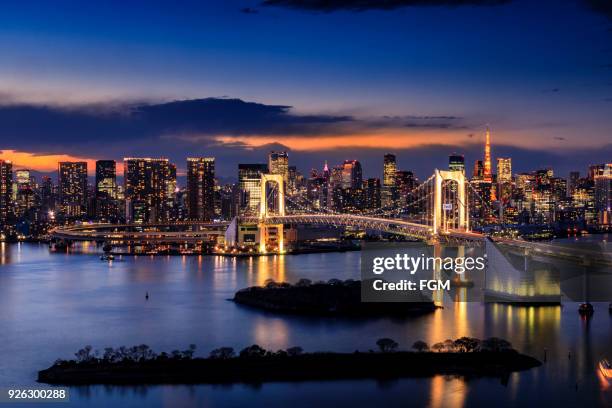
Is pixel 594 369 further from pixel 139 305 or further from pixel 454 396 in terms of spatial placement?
pixel 139 305

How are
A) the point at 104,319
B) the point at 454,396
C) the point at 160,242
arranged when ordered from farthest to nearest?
the point at 160,242 → the point at 104,319 → the point at 454,396

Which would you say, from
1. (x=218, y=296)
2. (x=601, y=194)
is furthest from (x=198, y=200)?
(x=218, y=296)

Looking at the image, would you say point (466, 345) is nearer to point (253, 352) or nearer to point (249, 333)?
point (253, 352)

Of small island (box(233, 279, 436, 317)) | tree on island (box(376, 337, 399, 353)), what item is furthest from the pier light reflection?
small island (box(233, 279, 436, 317))

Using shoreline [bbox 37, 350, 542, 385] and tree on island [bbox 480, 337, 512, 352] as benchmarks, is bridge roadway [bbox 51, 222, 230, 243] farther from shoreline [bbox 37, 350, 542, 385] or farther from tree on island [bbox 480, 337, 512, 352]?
shoreline [bbox 37, 350, 542, 385]

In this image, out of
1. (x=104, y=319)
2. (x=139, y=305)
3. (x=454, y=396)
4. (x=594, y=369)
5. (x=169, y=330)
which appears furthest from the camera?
(x=139, y=305)

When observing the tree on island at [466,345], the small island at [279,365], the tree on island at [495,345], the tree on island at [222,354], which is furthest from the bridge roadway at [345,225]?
the tree on island at [222,354]

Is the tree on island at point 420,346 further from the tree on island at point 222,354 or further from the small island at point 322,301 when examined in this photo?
the small island at point 322,301
